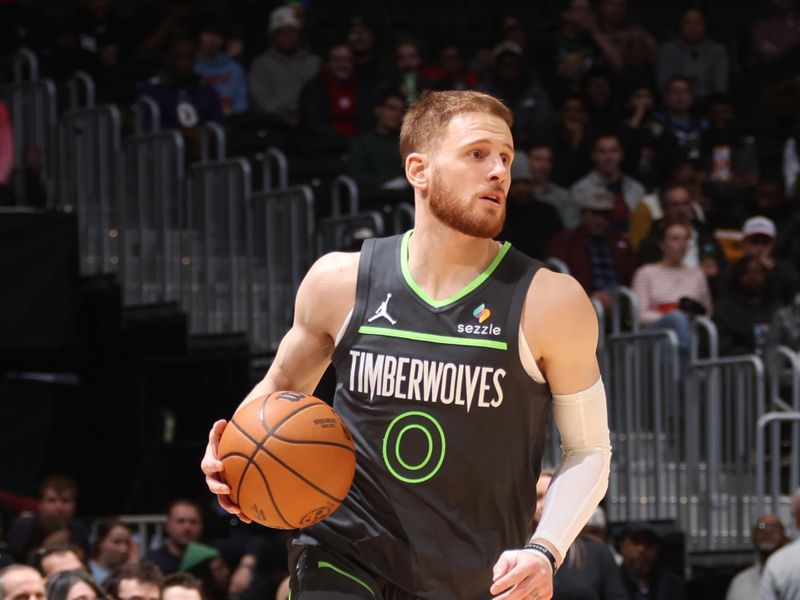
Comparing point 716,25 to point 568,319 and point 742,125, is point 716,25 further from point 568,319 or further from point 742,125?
point 568,319

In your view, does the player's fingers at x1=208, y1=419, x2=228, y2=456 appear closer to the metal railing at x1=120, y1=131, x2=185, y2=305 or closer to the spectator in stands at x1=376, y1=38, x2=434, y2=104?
the metal railing at x1=120, y1=131, x2=185, y2=305

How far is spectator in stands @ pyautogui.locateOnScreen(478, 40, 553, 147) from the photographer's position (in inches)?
618

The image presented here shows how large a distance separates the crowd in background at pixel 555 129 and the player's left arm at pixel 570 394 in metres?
4.87

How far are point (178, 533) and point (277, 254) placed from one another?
9.09 ft

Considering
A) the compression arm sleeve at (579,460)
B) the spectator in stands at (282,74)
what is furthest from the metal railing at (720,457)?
the compression arm sleeve at (579,460)

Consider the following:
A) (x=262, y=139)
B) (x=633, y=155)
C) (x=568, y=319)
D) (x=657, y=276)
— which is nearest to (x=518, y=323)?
(x=568, y=319)

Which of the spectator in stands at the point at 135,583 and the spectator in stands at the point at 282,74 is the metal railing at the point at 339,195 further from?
the spectator in stands at the point at 135,583

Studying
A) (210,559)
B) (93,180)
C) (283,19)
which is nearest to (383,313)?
(210,559)

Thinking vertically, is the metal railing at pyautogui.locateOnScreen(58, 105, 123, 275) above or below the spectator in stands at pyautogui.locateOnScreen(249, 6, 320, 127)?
below

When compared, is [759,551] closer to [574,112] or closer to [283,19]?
[574,112]

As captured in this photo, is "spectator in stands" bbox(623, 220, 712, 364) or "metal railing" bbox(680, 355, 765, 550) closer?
"metal railing" bbox(680, 355, 765, 550)

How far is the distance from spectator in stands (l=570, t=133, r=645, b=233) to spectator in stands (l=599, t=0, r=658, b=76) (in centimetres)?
264

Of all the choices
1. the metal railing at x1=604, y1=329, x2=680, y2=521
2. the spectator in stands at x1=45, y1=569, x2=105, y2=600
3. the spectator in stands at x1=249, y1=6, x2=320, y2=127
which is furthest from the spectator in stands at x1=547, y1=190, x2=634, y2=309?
the spectator in stands at x1=45, y1=569, x2=105, y2=600

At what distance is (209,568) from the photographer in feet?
34.2
